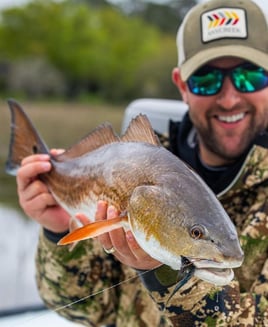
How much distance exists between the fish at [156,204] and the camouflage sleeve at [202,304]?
27 centimetres

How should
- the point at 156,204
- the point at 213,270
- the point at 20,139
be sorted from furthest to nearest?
1. the point at 20,139
2. the point at 156,204
3. the point at 213,270

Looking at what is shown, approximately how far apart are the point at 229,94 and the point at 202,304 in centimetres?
78

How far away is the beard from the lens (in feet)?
7.52

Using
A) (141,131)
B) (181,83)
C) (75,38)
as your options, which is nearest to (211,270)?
(141,131)

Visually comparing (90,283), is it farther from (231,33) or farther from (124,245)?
(231,33)

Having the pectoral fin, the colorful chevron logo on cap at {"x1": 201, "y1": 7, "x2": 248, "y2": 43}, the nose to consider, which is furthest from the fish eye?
the colorful chevron logo on cap at {"x1": 201, "y1": 7, "x2": 248, "y2": 43}

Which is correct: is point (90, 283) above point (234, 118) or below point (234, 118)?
below

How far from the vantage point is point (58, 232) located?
2.43 m

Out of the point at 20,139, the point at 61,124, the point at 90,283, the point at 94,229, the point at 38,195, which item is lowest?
the point at 61,124

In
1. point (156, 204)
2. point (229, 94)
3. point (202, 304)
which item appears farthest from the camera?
point (229, 94)

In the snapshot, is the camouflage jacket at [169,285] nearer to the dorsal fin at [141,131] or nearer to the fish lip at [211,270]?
the fish lip at [211,270]

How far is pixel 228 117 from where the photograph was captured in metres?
2.30

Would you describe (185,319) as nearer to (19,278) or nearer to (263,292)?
(263,292)

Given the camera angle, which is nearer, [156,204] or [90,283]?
[156,204]
